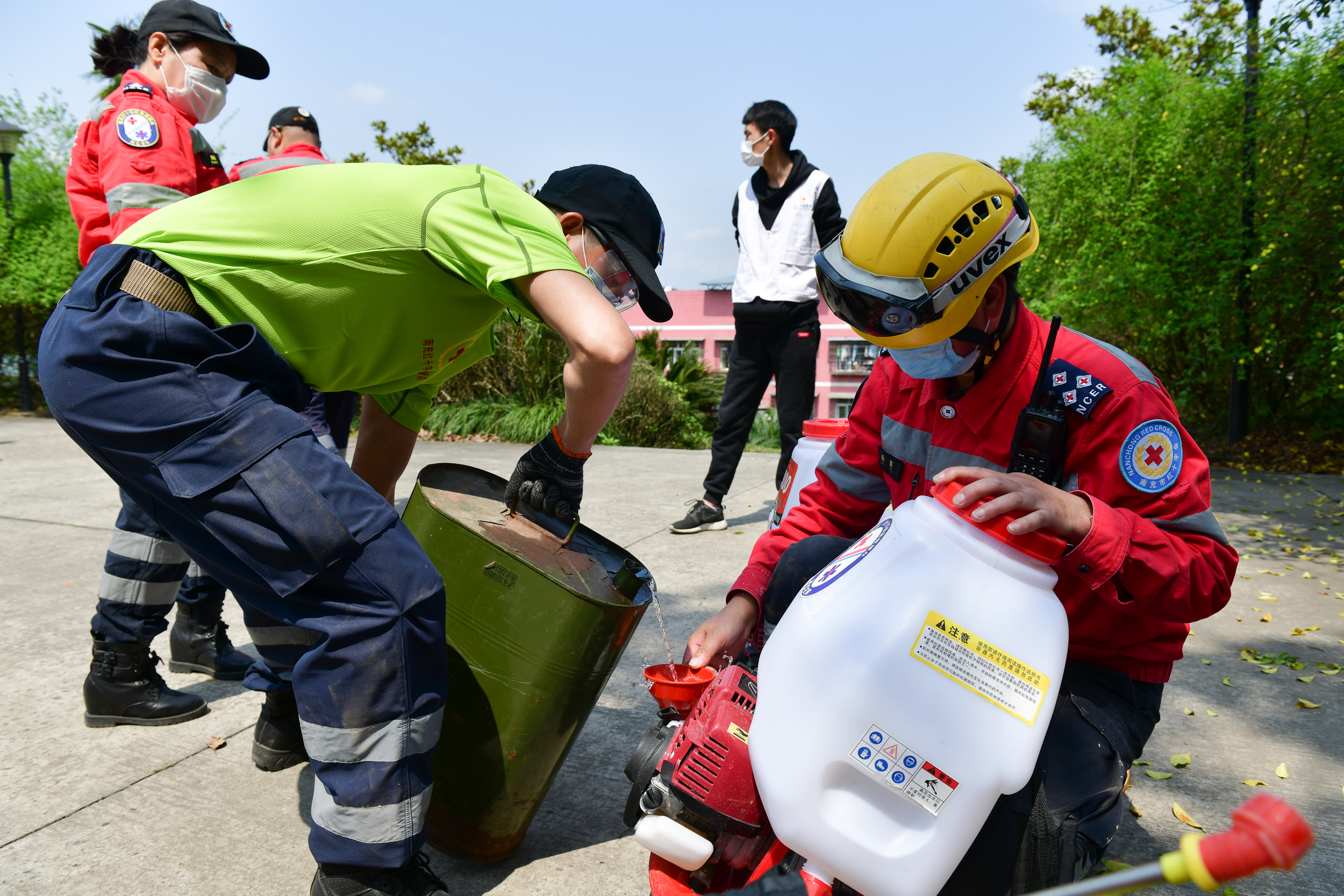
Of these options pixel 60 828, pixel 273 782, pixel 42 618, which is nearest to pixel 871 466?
pixel 273 782

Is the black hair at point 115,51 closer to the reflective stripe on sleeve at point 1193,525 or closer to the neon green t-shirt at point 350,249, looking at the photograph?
the neon green t-shirt at point 350,249

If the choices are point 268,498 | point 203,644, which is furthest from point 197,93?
point 268,498

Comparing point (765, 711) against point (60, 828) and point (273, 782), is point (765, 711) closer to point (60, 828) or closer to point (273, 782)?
point (273, 782)

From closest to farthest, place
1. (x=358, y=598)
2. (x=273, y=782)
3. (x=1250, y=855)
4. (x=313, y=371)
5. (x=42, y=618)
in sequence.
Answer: (x=1250, y=855) < (x=358, y=598) < (x=313, y=371) < (x=273, y=782) < (x=42, y=618)

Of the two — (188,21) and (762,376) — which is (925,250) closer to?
(188,21)

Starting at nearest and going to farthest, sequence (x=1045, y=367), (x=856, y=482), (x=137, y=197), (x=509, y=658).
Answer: (x=1045, y=367), (x=509, y=658), (x=856, y=482), (x=137, y=197)

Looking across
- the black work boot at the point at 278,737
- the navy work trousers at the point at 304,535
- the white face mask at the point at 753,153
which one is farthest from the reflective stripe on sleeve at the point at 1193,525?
the white face mask at the point at 753,153

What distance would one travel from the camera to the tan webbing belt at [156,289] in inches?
63.3

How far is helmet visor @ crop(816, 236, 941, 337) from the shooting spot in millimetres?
1441

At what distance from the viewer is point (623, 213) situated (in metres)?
1.90

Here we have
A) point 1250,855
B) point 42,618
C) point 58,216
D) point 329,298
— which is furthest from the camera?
point 58,216

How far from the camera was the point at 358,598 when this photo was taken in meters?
1.50

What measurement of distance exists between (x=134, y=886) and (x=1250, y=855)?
6.40 ft

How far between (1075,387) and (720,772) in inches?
36.6
